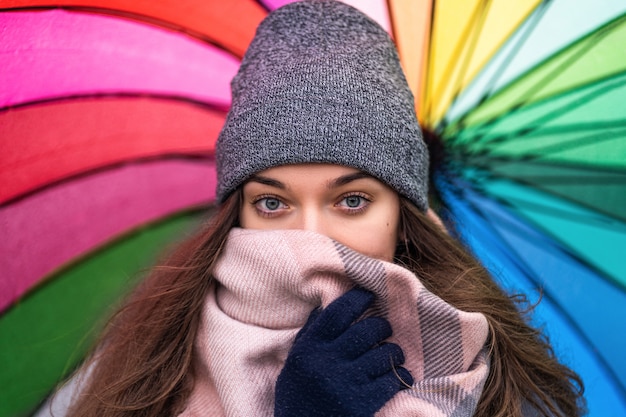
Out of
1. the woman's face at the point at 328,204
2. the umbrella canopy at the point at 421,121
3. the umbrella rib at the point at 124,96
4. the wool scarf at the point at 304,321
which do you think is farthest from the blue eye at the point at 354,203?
the umbrella rib at the point at 124,96

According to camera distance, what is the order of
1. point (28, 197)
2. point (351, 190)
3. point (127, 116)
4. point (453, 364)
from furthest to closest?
1. point (127, 116)
2. point (28, 197)
3. point (351, 190)
4. point (453, 364)

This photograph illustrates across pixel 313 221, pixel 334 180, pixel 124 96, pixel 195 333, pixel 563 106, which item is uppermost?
pixel 563 106

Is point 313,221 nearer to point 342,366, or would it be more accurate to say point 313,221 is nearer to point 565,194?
point 342,366

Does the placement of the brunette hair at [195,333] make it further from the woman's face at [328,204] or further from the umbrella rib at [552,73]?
the umbrella rib at [552,73]

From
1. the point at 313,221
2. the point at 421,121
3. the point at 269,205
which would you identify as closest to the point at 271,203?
the point at 269,205

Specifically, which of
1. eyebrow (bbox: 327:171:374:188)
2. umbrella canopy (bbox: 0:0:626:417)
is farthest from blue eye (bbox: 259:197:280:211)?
umbrella canopy (bbox: 0:0:626:417)

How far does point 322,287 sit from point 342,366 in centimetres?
20

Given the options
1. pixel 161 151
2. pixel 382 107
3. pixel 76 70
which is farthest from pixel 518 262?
pixel 76 70

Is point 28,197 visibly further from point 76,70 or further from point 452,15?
point 452,15

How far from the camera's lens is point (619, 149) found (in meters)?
1.66

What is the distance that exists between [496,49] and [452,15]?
0.53ft

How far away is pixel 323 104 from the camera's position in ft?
5.00

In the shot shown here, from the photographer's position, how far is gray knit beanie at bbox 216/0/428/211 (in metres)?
1.51

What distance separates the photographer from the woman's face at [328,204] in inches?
59.8
